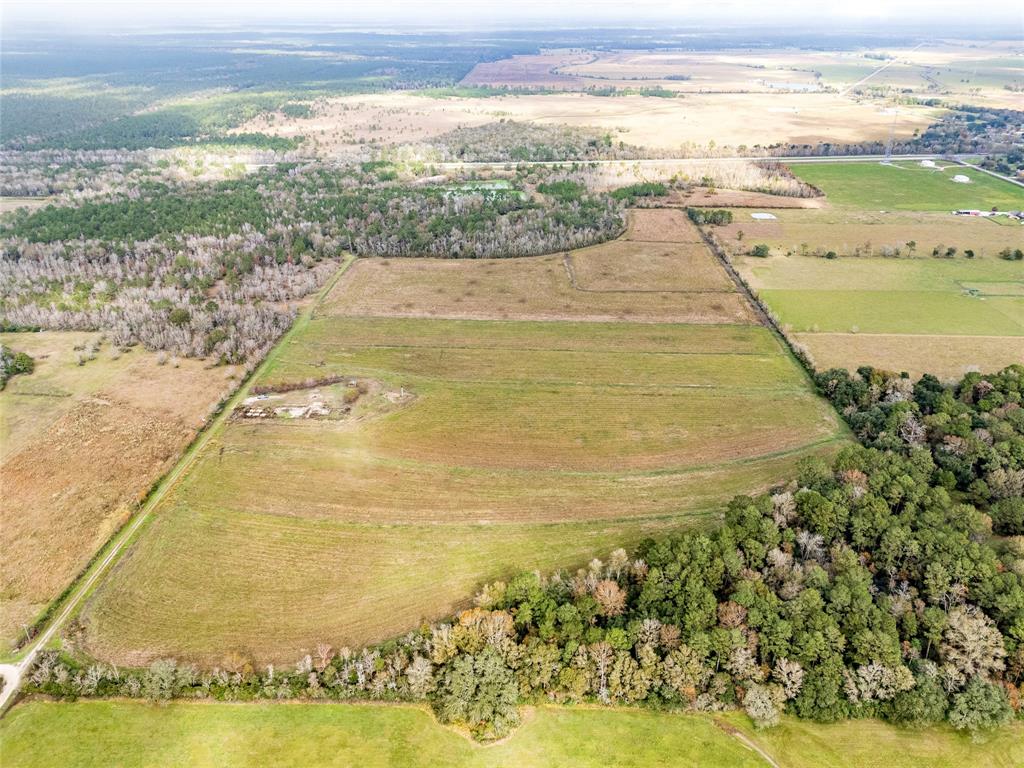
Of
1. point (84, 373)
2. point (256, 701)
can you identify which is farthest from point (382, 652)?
point (84, 373)

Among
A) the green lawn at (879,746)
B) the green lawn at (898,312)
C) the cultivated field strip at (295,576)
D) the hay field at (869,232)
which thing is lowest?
the green lawn at (879,746)

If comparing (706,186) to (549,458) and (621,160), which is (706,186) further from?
(549,458)

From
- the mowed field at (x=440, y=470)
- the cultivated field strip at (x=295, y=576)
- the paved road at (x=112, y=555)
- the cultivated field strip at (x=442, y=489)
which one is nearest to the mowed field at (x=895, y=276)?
the mowed field at (x=440, y=470)

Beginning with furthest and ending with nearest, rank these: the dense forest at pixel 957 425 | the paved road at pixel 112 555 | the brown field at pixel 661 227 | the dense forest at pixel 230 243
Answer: the brown field at pixel 661 227 < the dense forest at pixel 230 243 < the dense forest at pixel 957 425 < the paved road at pixel 112 555

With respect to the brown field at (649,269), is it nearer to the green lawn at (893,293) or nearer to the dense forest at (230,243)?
the green lawn at (893,293)

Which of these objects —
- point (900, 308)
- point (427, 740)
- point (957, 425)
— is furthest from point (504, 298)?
point (427, 740)
